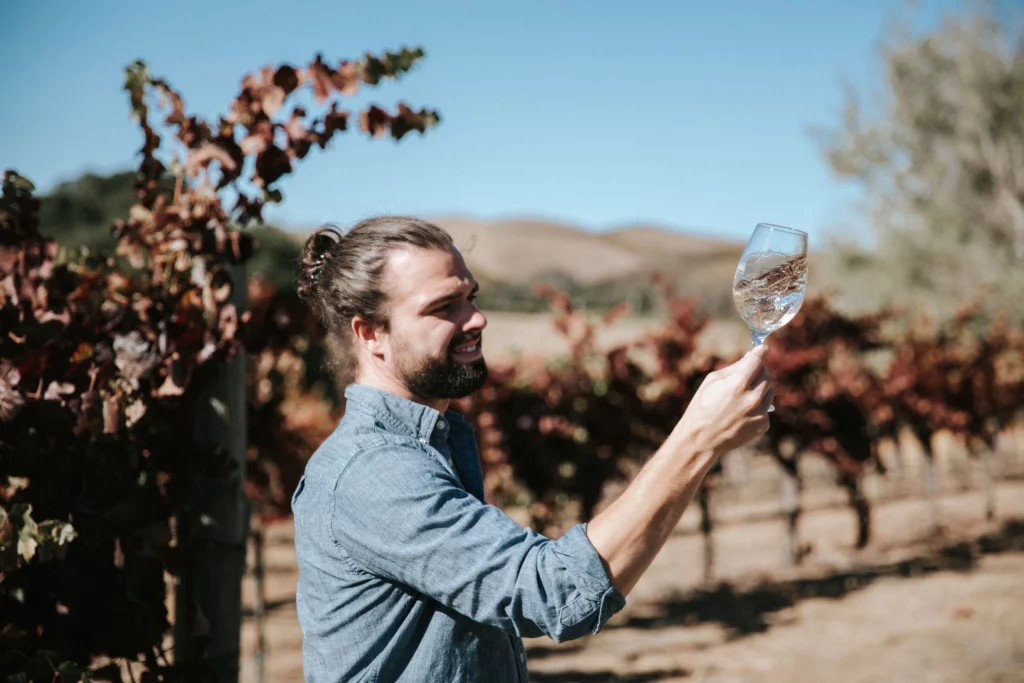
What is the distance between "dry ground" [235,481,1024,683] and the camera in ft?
21.0

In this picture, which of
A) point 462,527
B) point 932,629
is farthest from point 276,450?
point 932,629

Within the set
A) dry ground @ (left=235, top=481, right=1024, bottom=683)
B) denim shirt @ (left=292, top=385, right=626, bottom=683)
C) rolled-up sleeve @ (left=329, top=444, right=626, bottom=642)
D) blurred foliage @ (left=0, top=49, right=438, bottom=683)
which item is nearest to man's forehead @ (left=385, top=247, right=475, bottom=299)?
denim shirt @ (left=292, top=385, right=626, bottom=683)

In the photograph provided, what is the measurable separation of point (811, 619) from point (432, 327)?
23.3ft

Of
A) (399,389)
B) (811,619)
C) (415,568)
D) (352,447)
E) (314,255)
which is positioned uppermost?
(314,255)

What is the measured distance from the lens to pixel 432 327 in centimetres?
191

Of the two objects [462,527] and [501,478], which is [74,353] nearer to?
[462,527]

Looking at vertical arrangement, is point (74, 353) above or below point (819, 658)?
above

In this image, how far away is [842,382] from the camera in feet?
34.0

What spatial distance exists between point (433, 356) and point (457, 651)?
61 cm

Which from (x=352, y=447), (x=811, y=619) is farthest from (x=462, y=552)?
(x=811, y=619)

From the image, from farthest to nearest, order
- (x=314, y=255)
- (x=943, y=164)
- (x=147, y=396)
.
A: (x=943, y=164), (x=147, y=396), (x=314, y=255)

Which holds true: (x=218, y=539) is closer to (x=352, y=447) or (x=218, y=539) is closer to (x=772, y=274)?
(x=352, y=447)

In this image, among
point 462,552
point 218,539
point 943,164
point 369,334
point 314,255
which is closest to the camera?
point 462,552

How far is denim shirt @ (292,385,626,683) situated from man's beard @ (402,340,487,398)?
1.9 inches
